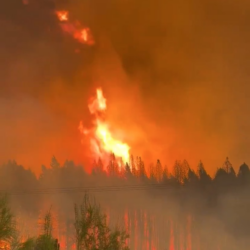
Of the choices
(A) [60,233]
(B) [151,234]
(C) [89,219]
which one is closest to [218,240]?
(B) [151,234]

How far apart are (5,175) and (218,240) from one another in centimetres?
6135

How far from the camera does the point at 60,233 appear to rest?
103375mm

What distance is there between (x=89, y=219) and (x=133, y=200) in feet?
304

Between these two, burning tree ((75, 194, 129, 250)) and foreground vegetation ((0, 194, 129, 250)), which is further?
burning tree ((75, 194, 129, 250))

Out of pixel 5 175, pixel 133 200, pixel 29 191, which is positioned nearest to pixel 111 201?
pixel 133 200

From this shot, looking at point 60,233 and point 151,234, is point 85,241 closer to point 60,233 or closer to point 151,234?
point 60,233

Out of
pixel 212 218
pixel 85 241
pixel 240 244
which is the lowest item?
pixel 85 241

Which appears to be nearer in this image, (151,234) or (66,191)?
(151,234)

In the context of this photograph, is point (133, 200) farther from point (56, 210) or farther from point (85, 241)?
point (85, 241)

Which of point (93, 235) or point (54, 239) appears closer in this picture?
point (54, 239)

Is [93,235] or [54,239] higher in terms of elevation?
[93,235]

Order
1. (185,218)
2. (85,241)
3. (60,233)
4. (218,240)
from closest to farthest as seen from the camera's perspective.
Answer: (85,241), (60,233), (218,240), (185,218)

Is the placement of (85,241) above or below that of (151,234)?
below

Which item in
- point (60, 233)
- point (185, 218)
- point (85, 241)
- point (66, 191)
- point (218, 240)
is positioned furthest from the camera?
→ point (66, 191)
